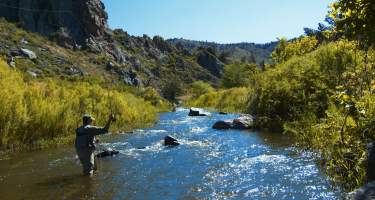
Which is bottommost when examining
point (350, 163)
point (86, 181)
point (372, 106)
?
point (86, 181)

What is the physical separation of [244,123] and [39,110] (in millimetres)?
11969

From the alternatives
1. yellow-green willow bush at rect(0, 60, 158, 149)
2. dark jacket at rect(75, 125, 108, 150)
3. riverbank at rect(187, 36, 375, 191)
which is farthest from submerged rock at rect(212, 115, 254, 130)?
dark jacket at rect(75, 125, 108, 150)

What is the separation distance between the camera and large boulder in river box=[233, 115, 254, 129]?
26.9 meters

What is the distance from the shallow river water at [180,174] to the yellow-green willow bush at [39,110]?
1.47m

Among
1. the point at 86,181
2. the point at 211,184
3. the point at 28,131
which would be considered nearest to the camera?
the point at 211,184

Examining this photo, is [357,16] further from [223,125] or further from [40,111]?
[223,125]

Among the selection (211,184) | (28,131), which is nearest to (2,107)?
(28,131)

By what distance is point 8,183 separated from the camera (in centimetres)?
1402

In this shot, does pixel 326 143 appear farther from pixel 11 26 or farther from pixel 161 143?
pixel 11 26

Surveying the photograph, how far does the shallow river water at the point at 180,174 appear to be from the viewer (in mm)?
12312

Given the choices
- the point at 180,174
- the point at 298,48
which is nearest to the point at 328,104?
the point at 180,174

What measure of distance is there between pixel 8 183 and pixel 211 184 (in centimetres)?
630

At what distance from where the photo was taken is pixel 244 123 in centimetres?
2714

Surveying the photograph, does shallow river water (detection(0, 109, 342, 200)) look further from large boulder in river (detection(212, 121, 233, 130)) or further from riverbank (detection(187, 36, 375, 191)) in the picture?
large boulder in river (detection(212, 121, 233, 130))
